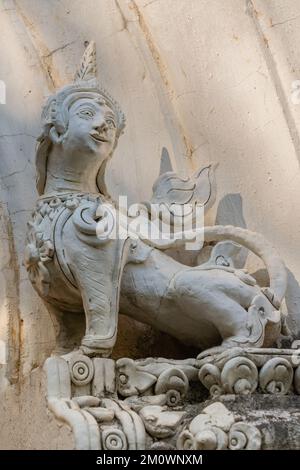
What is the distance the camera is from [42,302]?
3.11 meters

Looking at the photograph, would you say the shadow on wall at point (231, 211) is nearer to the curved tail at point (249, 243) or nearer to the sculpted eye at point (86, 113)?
the curved tail at point (249, 243)

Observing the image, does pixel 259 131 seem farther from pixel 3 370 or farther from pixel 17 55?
pixel 3 370

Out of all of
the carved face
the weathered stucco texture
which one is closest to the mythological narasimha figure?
the carved face

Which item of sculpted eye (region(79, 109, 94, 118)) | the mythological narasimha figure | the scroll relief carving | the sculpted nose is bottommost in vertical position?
the scroll relief carving

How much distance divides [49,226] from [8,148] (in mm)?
552

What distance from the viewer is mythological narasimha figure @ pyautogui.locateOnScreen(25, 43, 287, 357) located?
2.86 metres

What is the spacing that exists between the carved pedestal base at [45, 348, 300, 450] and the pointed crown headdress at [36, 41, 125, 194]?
25.3 inches

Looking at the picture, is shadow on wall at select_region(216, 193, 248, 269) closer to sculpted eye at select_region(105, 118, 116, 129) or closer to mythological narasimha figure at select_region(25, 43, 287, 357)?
mythological narasimha figure at select_region(25, 43, 287, 357)

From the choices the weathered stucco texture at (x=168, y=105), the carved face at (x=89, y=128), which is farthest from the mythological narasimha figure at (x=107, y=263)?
the weathered stucco texture at (x=168, y=105)

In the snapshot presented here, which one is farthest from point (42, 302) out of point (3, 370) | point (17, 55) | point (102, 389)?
point (17, 55)

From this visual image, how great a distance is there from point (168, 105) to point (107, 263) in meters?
0.89

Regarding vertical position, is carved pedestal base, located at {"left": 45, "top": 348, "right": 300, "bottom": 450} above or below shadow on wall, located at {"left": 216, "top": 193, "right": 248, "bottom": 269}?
below

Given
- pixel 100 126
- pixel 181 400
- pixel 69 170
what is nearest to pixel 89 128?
pixel 100 126

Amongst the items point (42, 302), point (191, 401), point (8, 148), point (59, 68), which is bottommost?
point (191, 401)
